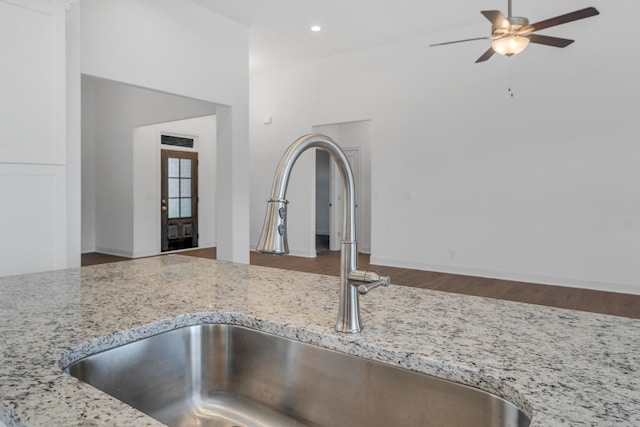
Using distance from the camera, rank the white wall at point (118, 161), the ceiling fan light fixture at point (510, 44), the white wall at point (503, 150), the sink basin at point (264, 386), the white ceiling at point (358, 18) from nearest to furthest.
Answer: the sink basin at point (264, 386) → the ceiling fan light fixture at point (510, 44) → the white wall at point (503, 150) → the white ceiling at point (358, 18) → the white wall at point (118, 161)

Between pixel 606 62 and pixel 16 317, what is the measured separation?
563cm

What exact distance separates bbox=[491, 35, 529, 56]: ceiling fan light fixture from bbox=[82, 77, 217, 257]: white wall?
4706 mm

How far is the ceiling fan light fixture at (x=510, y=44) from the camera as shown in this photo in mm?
3348

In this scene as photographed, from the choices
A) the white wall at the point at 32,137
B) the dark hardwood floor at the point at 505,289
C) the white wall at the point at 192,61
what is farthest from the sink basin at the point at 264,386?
the white wall at the point at 192,61

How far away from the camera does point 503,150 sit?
5.26 meters

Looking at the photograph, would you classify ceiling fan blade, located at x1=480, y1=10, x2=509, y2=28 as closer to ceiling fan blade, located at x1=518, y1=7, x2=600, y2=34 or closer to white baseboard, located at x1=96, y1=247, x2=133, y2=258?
ceiling fan blade, located at x1=518, y1=7, x2=600, y2=34

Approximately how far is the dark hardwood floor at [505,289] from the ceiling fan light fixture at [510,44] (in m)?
2.36

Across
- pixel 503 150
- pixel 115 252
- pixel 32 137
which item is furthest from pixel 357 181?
pixel 32 137

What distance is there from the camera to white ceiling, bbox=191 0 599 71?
4.78m

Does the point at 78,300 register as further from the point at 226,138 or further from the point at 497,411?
the point at 226,138

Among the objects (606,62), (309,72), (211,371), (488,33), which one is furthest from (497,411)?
(309,72)

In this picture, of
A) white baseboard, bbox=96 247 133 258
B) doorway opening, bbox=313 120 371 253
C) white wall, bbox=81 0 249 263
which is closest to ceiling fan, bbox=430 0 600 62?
white wall, bbox=81 0 249 263

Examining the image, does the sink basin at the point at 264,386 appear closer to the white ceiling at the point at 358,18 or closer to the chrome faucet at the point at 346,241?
the chrome faucet at the point at 346,241

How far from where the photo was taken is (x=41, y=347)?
79 cm
